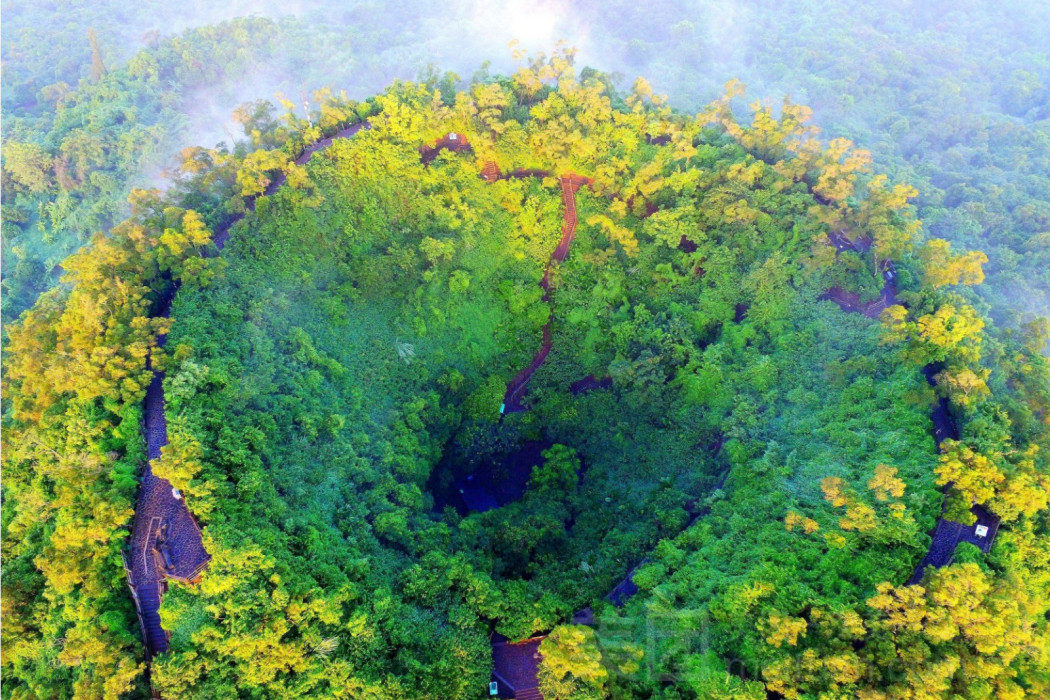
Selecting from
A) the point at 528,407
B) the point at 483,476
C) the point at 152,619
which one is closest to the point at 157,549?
the point at 152,619

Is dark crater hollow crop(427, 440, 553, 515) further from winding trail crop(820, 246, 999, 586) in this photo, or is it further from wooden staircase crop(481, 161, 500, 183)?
winding trail crop(820, 246, 999, 586)

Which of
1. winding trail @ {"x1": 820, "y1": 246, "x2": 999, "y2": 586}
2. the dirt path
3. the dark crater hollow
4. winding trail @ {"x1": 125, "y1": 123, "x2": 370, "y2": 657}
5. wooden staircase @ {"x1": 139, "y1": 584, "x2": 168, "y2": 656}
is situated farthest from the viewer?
the dirt path

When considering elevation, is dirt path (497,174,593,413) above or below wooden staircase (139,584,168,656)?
above

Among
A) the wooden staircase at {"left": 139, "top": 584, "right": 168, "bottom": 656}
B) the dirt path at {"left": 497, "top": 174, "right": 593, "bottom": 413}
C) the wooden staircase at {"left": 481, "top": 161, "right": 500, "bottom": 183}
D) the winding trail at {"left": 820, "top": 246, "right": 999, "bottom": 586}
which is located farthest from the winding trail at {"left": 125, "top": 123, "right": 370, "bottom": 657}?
the winding trail at {"left": 820, "top": 246, "right": 999, "bottom": 586}

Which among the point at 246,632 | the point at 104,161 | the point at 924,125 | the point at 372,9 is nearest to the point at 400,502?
the point at 246,632

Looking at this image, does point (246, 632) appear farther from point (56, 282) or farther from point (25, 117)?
point (25, 117)

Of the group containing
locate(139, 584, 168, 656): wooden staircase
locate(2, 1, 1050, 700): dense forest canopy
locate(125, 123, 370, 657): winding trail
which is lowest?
locate(139, 584, 168, 656): wooden staircase
